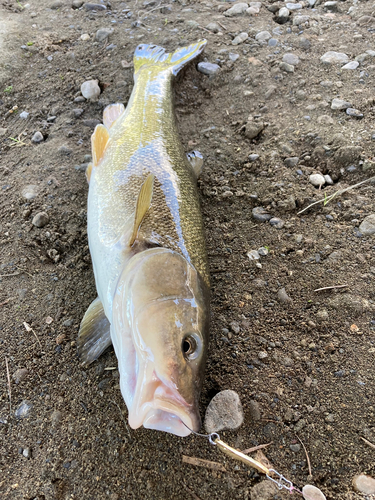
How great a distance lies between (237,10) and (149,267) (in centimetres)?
574

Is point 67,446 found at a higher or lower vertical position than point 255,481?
higher

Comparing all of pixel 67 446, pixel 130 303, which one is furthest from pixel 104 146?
pixel 67 446

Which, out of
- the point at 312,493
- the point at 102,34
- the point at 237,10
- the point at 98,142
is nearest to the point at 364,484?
the point at 312,493

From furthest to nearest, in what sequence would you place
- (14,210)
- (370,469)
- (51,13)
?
(51,13), (14,210), (370,469)

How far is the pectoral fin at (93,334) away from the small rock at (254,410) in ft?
3.87

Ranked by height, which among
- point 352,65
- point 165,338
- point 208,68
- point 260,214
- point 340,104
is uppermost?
point 208,68

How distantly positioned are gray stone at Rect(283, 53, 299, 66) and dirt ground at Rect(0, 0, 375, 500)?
9 cm

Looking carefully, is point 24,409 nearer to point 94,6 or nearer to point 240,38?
point 240,38

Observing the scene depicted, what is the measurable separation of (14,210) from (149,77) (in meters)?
2.53

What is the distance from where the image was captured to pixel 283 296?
2.84 metres

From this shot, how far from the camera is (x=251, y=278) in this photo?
3.00m

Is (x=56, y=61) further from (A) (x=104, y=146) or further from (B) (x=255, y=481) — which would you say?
(B) (x=255, y=481)

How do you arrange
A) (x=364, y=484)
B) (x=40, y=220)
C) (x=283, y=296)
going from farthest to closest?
(x=40, y=220) → (x=283, y=296) → (x=364, y=484)

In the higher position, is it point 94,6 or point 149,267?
point 94,6
